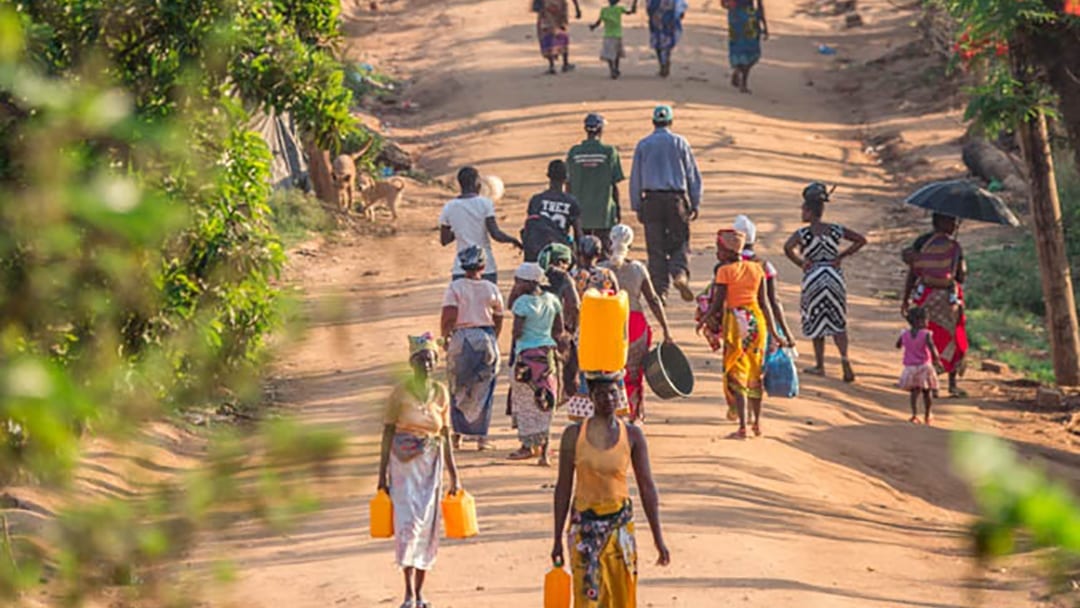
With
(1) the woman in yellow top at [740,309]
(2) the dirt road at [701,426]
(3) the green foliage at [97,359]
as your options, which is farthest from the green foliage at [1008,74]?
(3) the green foliage at [97,359]

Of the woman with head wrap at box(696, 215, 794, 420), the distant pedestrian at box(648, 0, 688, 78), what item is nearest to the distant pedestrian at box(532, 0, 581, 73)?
the distant pedestrian at box(648, 0, 688, 78)

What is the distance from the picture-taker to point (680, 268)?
1352 cm

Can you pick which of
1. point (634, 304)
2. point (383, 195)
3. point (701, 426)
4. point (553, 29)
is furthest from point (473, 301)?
point (553, 29)

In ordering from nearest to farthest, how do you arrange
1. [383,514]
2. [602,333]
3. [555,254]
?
[383,514], [602,333], [555,254]

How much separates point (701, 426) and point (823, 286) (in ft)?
6.45

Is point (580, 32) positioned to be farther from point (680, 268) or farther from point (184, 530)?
point (184, 530)

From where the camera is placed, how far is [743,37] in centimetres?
2600

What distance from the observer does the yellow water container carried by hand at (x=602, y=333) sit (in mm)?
8562

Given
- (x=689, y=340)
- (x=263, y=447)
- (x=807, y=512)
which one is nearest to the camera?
(x=263, y=447)

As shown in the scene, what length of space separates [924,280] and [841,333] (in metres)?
0.80

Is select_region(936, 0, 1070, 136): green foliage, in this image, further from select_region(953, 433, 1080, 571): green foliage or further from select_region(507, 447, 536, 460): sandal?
select_region(953, 433, 1080, 571): green foliage

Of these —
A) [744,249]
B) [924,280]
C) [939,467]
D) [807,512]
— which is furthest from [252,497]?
[924,280]

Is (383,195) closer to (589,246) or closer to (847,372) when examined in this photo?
(847,372)

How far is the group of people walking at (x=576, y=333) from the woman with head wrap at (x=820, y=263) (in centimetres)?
1
